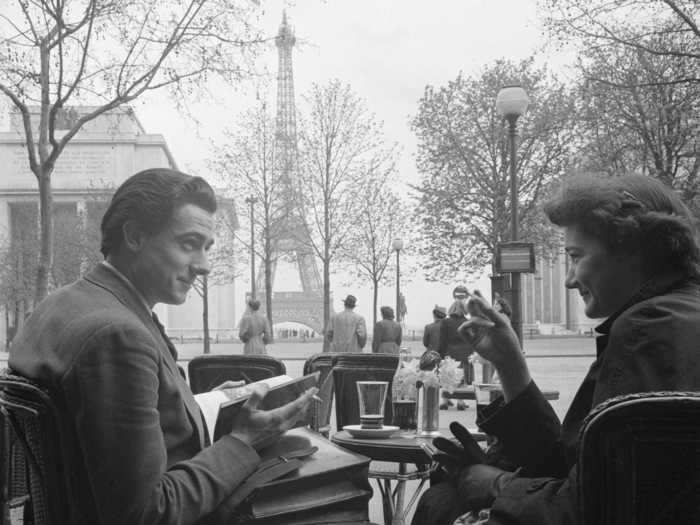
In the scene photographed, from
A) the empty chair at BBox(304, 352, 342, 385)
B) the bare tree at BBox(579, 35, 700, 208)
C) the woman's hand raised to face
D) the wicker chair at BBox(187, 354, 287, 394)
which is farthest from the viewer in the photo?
the bare tree at BBox(579, 35, 700, 208)

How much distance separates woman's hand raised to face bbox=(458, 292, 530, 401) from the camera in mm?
2596

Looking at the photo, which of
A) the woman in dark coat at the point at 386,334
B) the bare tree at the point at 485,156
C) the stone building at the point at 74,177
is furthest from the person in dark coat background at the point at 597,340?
the stone building at the point at 74,177

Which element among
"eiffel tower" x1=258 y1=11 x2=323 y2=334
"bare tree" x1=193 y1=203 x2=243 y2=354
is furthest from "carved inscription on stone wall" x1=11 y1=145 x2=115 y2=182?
"bare tree" x1=193 y1=203 x2=243 y2=354

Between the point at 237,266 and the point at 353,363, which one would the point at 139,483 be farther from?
the point at 237,266

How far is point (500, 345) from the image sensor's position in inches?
103

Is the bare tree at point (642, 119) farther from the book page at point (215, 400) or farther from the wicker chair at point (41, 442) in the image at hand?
the wicker chair at point (41, 442)

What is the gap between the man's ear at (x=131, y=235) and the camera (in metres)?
2.18

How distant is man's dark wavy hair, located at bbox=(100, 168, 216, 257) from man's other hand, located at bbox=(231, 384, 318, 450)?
0.49 metres

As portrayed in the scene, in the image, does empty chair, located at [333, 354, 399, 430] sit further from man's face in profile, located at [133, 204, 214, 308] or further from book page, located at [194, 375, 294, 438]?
man's face in profile, located at [133, 204, 214, 308]

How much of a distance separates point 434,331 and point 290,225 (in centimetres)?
1862

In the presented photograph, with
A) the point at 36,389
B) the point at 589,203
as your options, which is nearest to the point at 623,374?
the point at 589,203

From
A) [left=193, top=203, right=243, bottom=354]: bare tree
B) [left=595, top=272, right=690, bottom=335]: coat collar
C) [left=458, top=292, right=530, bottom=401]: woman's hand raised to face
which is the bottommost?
[left=458, top=292, right=530, bottom=401]: woman's hand raised to face

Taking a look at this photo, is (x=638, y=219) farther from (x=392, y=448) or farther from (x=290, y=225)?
(x=290, y=225)

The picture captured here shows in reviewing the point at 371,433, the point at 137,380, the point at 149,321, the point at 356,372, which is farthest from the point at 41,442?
the point at 356,372
